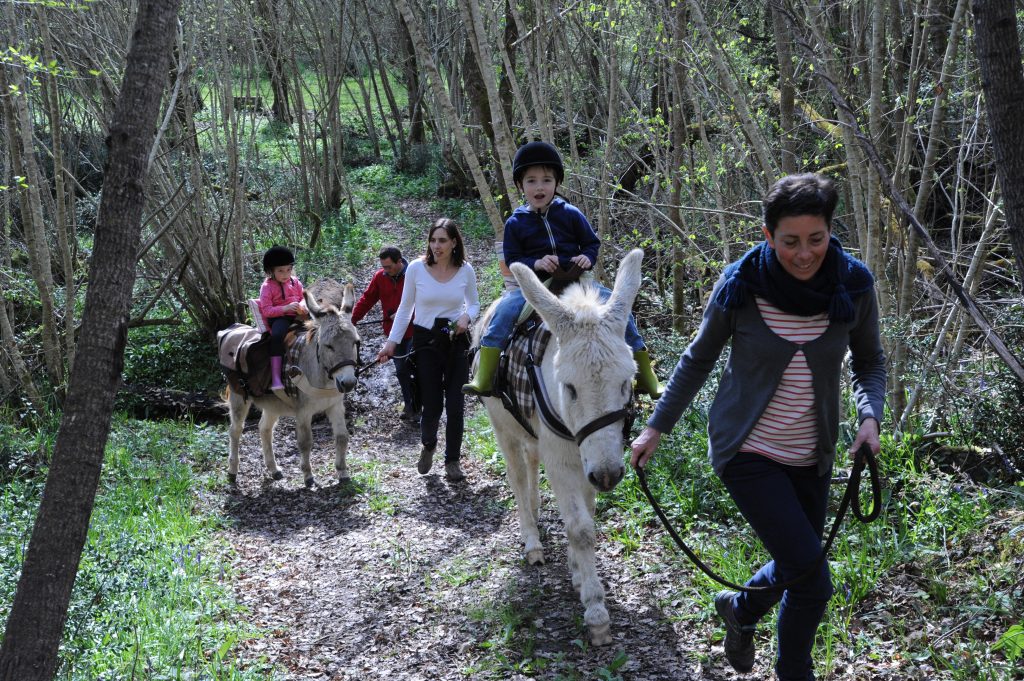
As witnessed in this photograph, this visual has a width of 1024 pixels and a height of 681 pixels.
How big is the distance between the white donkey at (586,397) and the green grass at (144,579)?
1.90 metres

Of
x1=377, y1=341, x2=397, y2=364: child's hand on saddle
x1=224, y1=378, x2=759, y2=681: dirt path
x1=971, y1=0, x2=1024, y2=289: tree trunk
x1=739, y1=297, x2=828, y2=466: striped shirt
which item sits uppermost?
x1=971, y1=0, x2=1024, y2=289: tree trunk

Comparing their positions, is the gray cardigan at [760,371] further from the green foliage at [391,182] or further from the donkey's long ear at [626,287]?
the green foliage at [391,182]

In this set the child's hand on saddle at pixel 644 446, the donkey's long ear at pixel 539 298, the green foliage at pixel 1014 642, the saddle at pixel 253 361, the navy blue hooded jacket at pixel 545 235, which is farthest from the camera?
the saddle at pixel 253 361

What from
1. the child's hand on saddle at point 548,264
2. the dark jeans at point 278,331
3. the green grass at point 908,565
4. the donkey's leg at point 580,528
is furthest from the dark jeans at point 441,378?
the donkey's leg at point 580,528

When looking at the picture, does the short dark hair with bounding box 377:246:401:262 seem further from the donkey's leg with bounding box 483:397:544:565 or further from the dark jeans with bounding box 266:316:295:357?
the donkey's leg with bounding box 483:397:544:565

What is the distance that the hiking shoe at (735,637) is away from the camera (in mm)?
3686

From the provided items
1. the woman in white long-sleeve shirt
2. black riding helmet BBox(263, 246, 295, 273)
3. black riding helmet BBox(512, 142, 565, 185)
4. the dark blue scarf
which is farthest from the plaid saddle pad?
black riding helmet BBox(263, 246, 295, 273)

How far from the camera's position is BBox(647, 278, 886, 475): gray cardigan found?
3141 millimetres

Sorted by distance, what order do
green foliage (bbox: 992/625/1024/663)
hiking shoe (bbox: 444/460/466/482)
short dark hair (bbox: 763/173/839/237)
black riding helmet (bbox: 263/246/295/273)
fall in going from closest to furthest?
short dark hair (bbox: 763/173/839/237)
green foliage (bbox: 992/625/1024/663)
hiking shoe (bbox: 444/460/466/482)
black riding helmet (bbox: 263/246/295/273)

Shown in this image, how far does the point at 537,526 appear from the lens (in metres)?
6.26

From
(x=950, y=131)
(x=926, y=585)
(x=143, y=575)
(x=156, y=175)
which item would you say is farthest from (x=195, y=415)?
(x=950, y=131)

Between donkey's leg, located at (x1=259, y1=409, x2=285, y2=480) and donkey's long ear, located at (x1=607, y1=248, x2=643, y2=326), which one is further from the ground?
donkey's long ear, located at (x1=607, y1=248, x2=643, y2=326)

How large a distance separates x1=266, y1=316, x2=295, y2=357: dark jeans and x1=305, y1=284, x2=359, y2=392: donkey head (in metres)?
0.44

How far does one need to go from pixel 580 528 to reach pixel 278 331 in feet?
16.5
